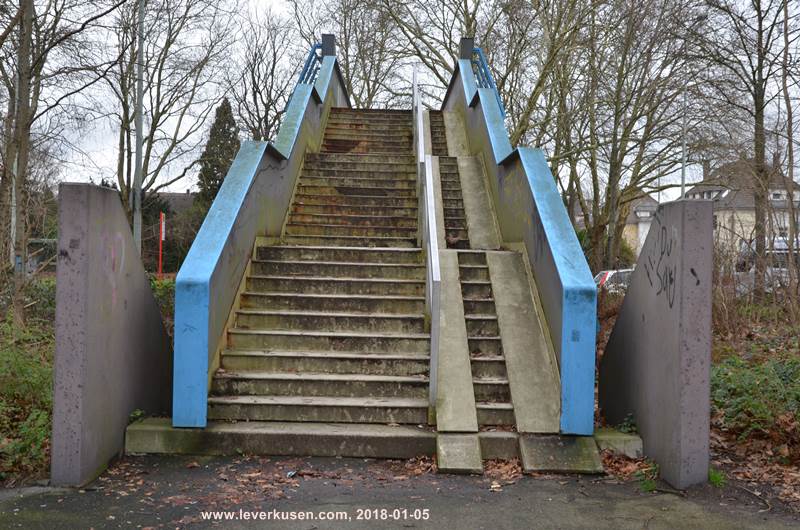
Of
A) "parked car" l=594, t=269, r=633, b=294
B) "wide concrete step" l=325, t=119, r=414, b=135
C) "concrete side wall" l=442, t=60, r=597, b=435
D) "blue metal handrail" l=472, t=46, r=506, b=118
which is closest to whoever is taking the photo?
"concrete side wall" l=442, t=60, r=597, b=435

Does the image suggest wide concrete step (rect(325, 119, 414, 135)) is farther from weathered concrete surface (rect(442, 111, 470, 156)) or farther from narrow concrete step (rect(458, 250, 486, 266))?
narrow concrete step (rect(458, 250, 486, 266))

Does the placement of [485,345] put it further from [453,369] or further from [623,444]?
[623,444]

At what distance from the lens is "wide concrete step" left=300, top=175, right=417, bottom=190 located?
987 cm

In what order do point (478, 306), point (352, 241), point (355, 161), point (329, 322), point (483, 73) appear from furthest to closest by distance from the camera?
point (483, 73) → point (355, 161) → point (352, 241) → point (478, 306) → point (329, 322)

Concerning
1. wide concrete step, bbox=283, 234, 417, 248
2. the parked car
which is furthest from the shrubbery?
the parked car

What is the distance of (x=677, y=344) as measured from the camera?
451 cm

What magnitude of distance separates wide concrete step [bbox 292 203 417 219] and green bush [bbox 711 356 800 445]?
174 inches

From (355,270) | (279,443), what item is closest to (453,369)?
(279,443)

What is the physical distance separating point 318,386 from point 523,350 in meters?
1.88

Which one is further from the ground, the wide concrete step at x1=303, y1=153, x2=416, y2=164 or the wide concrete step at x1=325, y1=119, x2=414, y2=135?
the wide concrete step at x1=325, y1=119, x2=414, y2=135

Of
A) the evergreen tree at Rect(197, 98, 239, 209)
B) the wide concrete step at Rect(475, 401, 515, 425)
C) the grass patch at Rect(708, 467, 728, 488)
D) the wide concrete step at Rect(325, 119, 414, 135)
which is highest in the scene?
the evergreen tree at Rect(197, 98, 239, 209)

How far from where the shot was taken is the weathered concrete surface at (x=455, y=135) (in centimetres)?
1177

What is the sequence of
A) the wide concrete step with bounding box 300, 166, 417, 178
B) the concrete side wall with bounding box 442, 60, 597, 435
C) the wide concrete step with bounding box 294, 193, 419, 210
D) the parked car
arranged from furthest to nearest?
the parked car
the wide concrete step with bounding box 300, 166, 417, 178
the wide concrete step with bounding box 294, 193, 419, 210
the concrete side wall with bounding box 442, 60, 597, 435

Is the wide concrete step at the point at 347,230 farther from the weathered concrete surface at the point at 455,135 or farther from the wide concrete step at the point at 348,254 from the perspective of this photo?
the weathered concrete surface at the point at 455,135
